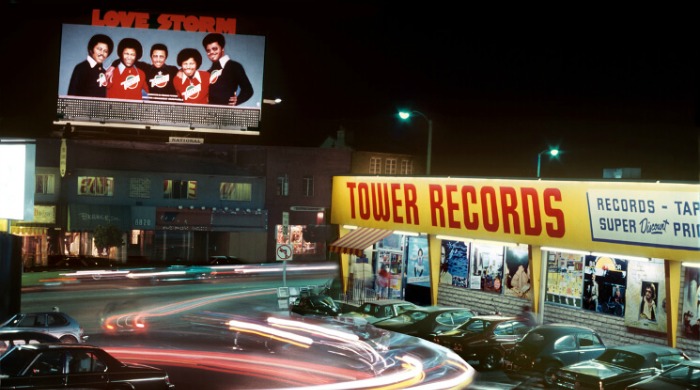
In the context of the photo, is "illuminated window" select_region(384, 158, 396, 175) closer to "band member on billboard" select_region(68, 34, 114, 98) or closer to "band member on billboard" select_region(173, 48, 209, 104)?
"band member on billboard" select_region(173, 48, 209, 104)

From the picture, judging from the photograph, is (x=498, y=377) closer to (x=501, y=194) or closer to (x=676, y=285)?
(x=676, y=285)

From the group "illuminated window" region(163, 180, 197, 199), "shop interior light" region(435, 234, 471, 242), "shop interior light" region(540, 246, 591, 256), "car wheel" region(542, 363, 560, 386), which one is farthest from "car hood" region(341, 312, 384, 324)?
"illuminated window" region(163, 180, 197, 199)

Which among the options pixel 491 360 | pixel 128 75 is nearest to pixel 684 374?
pixel 491 360

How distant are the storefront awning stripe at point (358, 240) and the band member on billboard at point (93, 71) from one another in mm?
20161

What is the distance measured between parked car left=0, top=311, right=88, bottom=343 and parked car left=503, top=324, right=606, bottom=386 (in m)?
11.2

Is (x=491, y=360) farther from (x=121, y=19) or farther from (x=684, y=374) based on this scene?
(x=121, y=19)

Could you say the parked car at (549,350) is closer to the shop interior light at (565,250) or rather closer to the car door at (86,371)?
the shop interior light at (565,250)

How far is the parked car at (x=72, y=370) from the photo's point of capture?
13.9m

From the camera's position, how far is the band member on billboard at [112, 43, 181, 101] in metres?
44.4

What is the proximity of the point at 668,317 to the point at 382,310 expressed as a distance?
9074mm

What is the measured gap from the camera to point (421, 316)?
78.7 feet

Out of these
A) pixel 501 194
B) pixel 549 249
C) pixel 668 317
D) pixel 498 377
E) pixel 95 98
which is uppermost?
pixel 95 98

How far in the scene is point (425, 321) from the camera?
23359 millimetres

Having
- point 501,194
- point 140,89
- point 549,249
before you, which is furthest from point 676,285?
point 140,89
